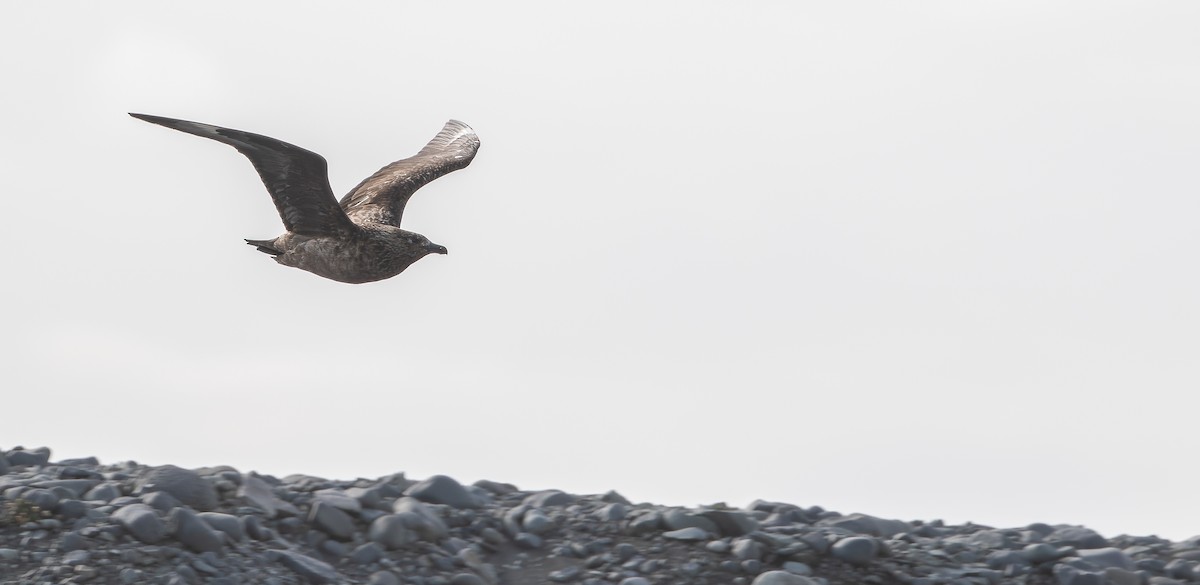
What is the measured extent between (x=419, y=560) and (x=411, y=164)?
206 inches

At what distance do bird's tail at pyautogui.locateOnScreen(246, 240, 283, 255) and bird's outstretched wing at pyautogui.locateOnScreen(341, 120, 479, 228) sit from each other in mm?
1106

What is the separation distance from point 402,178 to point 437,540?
14.3 feet

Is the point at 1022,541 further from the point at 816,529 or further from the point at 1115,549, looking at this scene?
the point at 816,529

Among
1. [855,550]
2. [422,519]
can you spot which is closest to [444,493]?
[422,519]

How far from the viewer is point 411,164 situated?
40.8 feet

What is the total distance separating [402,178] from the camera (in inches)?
464

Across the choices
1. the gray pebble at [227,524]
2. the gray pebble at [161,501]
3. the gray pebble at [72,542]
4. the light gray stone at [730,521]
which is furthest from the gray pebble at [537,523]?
the gray pebble at [72,542]

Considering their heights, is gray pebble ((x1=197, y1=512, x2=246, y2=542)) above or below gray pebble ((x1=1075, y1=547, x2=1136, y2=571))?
below

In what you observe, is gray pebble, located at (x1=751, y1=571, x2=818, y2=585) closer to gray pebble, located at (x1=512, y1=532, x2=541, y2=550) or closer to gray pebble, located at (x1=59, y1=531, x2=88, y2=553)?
gray pebble, located at (x1=512, y1=532, x2=541, y2=550)

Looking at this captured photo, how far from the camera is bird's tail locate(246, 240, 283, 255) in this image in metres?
→ 9.73

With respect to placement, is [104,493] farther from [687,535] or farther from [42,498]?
[687,535]

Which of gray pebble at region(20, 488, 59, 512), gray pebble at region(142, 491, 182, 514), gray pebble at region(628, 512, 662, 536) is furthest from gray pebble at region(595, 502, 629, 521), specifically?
gray pebble at region(20, 488, 59, 512)

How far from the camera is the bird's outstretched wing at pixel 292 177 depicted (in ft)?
28.2

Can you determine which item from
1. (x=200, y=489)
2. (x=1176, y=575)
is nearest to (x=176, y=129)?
(x=200, y=489)
